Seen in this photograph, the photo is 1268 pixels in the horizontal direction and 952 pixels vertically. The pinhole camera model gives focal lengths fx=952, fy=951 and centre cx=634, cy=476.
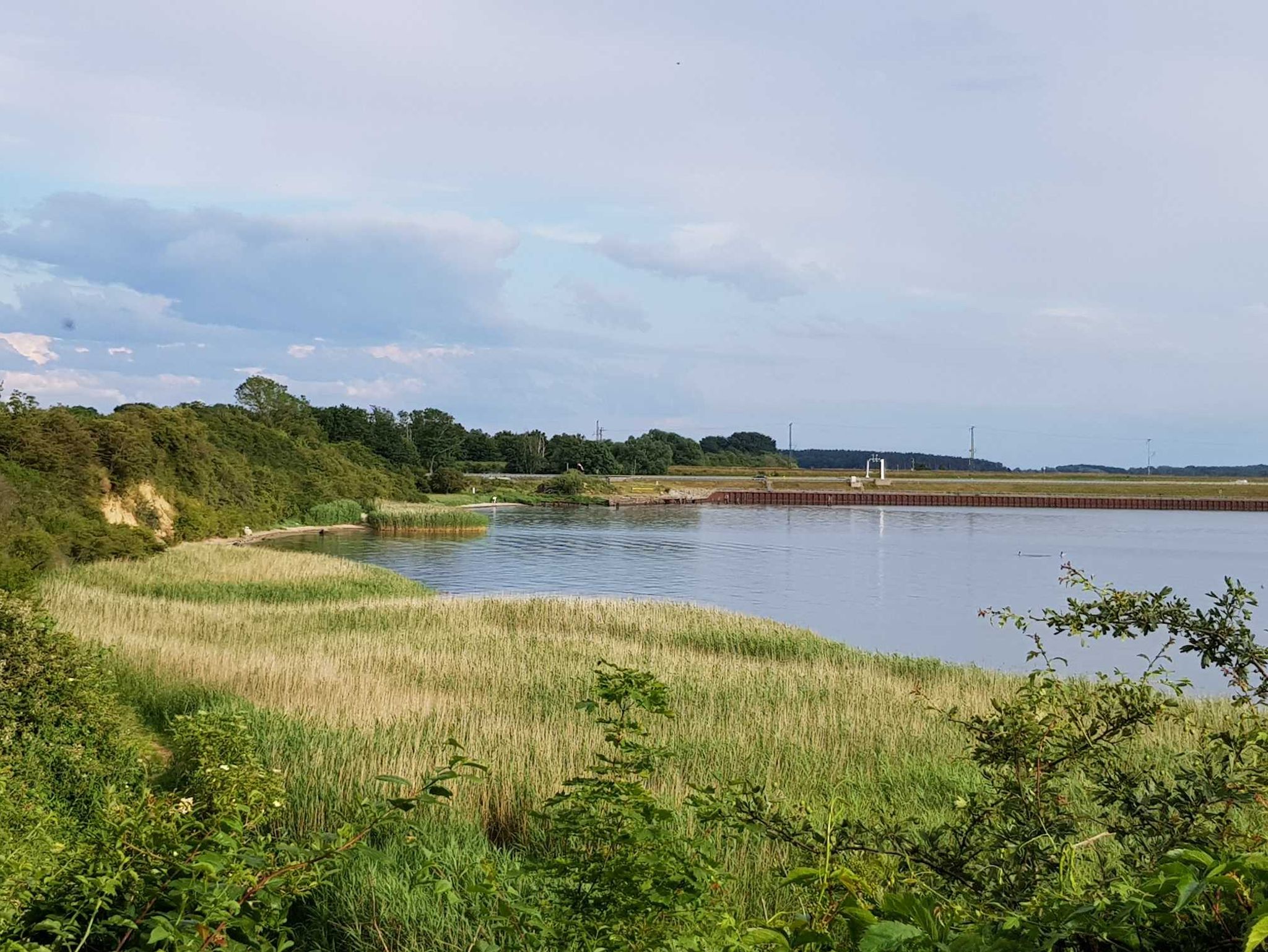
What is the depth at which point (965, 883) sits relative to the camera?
3193 millimetres

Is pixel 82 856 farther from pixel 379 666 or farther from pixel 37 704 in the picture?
pixel 379 666

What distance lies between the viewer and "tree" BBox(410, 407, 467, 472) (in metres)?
115

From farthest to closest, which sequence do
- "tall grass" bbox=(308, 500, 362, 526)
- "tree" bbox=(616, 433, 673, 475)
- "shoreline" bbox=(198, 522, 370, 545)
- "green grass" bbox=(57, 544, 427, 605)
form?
"tree" bbox=(616, 433, 673, 475)
"tall grass" bbox=(308, 500, 362, 526)
"shoreline" bbox=(198, 522, 370, 545)
"green grass" bbox=(57, 544, 427, 605)

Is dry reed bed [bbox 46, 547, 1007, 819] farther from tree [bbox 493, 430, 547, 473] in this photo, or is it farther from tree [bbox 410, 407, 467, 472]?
tree [bbox 493, 430, 547, 473]

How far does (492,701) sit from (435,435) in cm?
10895

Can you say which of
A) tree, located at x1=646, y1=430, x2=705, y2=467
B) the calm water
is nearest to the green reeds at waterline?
the calm water

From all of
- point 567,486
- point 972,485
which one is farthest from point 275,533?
point 972,485

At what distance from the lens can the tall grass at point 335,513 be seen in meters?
60.1

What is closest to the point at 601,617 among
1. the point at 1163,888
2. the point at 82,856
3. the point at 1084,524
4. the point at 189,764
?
the point at 189,764

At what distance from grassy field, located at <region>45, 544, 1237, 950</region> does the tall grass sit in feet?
124

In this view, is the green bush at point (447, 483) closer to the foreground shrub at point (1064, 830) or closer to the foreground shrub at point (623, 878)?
the foreground shrub at point (623, 878)

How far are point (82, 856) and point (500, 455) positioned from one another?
129 m

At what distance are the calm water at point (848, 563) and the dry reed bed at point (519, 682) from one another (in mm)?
7941

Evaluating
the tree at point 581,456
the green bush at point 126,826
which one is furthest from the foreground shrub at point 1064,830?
the tree at point 581,456
